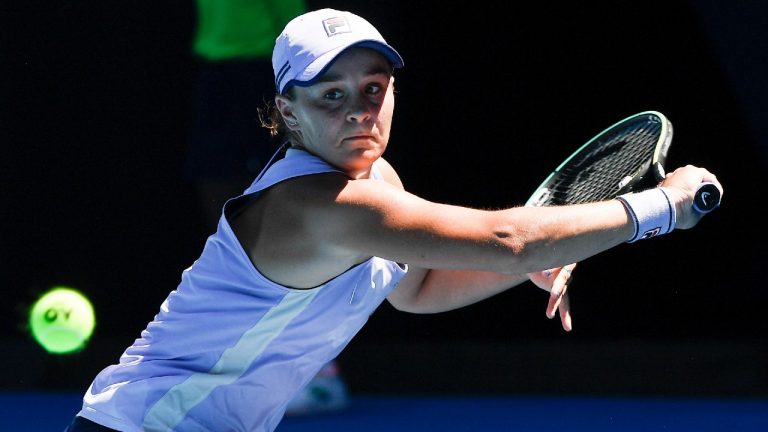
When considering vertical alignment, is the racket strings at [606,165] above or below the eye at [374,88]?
below

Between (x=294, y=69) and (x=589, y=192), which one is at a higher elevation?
(x=294, y=69)

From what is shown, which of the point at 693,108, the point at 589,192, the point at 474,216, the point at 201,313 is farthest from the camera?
the point at 693,108

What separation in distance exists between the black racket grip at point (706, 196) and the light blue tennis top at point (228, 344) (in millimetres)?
606

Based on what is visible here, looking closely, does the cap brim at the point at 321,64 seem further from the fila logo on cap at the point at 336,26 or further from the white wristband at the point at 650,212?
the white wristband at the point at 650,212

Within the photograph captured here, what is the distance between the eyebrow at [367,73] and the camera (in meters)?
2.14

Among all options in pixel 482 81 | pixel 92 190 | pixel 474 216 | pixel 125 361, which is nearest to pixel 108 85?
pixel 92 190

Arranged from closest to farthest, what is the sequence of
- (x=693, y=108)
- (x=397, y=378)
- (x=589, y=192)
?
(x=589, y=192), (x=693, y=108), (x=397, y=378)

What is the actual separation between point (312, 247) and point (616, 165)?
2.69 ft

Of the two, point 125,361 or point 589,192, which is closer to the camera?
point 125,361

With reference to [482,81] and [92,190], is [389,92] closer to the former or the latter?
[482,81]

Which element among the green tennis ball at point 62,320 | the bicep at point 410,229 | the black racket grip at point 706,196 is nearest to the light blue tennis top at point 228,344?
the bicep at point 410,229

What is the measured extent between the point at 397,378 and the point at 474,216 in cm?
253

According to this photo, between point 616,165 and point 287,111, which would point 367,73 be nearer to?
point 287,111

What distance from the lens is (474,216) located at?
2.01 meters
